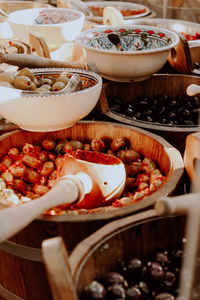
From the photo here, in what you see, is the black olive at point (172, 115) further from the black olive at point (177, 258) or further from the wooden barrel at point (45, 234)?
the black olive at point (177, 258)

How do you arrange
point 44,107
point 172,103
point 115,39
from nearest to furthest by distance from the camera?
1. point 44,107
2. point 172,103
3. point 115,39

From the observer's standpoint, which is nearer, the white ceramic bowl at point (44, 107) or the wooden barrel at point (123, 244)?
the wooden barrel at point (123, 244)

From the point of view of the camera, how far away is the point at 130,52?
167 cm

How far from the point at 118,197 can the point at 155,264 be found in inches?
16.2

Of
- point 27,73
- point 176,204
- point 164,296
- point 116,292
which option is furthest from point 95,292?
point 27,73

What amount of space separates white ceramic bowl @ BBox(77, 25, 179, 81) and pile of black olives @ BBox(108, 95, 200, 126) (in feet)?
0.46

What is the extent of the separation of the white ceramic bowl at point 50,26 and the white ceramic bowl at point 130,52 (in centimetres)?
41

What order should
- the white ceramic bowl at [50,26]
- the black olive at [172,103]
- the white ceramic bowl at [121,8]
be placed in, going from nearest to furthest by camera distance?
the black olive at [172,103]
the white ceramic bowl at [50,26]
the white ceramic bowl at [121,8]

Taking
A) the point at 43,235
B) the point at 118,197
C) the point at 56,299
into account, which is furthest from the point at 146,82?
the point at 56,299

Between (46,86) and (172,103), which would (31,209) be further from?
(172,103)

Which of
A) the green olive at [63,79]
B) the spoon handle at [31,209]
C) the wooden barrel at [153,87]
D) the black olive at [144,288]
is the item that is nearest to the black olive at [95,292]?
the black olive at [144,288]

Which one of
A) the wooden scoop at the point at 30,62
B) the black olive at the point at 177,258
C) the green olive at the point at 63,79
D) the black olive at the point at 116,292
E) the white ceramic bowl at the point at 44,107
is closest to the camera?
the black olive at the point at 116,292

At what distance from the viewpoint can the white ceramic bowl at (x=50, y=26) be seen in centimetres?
229

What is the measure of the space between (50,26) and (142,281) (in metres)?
1.89
